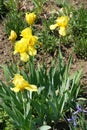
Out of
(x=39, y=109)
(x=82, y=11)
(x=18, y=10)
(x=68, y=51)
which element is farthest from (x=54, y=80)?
(x=18, y=10)

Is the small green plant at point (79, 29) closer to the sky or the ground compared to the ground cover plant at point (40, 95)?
closer to the sky

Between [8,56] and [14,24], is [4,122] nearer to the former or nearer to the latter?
[8,56]

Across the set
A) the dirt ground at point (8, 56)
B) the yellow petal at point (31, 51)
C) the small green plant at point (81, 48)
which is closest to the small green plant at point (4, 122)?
the dirt ground at point (8, 56)

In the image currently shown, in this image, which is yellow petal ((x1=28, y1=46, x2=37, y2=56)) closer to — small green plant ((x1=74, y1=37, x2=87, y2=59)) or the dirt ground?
the dirt ground

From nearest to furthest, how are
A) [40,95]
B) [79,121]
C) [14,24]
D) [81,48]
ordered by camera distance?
1. [79,121]
2. [40,95]
3. [81,48]
4. [14,24]

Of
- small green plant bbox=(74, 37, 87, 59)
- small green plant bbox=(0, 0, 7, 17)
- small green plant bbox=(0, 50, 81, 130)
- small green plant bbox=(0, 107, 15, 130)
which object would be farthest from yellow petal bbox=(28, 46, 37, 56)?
small green plant bbox=(0, 0, 7, 17)

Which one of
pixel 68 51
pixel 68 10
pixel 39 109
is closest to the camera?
pixel 39 109

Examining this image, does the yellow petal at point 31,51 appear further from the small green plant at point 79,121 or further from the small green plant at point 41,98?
the small green plant at point 79,121

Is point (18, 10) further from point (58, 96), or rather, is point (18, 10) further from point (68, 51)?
point (58, 96)

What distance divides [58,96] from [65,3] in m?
1.88

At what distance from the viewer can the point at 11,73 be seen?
375 cm

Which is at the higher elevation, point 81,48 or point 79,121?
point 81,48

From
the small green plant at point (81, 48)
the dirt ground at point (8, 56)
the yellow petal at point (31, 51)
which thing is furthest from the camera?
the small green plant at point (81, 48)

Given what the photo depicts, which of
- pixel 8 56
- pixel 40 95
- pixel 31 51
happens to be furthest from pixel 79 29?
pixel 31 51
